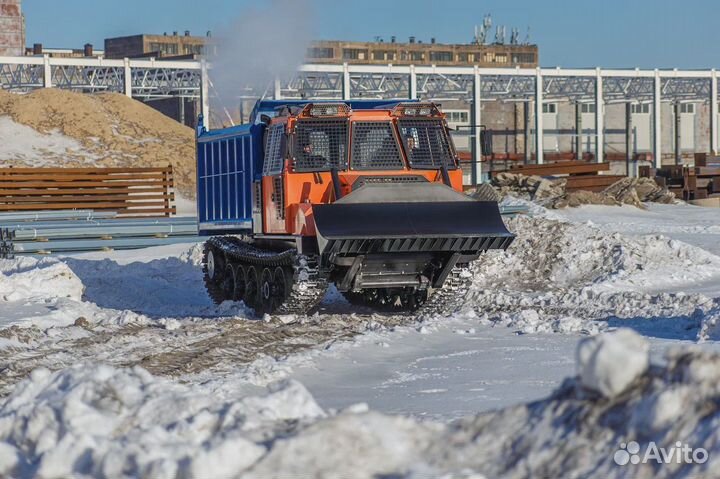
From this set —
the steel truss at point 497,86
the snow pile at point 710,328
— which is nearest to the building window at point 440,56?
the steel truss at point 497,86

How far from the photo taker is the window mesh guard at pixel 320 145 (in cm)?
1560

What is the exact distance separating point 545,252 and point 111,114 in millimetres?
38338

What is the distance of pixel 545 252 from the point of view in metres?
21.3

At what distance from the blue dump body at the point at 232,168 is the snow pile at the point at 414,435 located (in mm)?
10807

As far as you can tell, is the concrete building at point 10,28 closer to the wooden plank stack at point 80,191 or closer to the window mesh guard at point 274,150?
the wooden plank stack at point 80,191

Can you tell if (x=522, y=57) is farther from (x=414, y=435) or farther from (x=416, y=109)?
(x=414, y=435)

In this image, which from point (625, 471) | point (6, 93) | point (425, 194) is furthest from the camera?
point (6, 93)

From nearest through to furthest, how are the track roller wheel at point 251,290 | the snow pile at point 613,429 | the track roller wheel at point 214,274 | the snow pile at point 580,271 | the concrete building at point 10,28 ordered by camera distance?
the snow pile at point 613,429
the snow pile at point 580,271
the track roller wheel at point 251,290
the track roller wheel at point 214,274
the concrete building at point 10,28

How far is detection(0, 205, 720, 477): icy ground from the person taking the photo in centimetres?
544

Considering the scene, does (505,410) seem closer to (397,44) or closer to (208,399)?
(208,399)

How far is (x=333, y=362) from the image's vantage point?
459 inches

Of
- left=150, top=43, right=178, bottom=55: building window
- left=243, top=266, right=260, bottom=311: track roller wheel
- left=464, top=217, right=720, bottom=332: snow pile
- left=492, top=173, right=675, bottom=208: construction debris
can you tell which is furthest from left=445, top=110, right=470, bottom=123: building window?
left=243, top=266, right=260, bottom=311: track roller wheel

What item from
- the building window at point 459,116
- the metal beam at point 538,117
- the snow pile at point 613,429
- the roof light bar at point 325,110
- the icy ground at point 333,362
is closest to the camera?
the snow pile at point 613,429

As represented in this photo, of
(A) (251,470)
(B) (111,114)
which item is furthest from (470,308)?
(B) (111,114)
